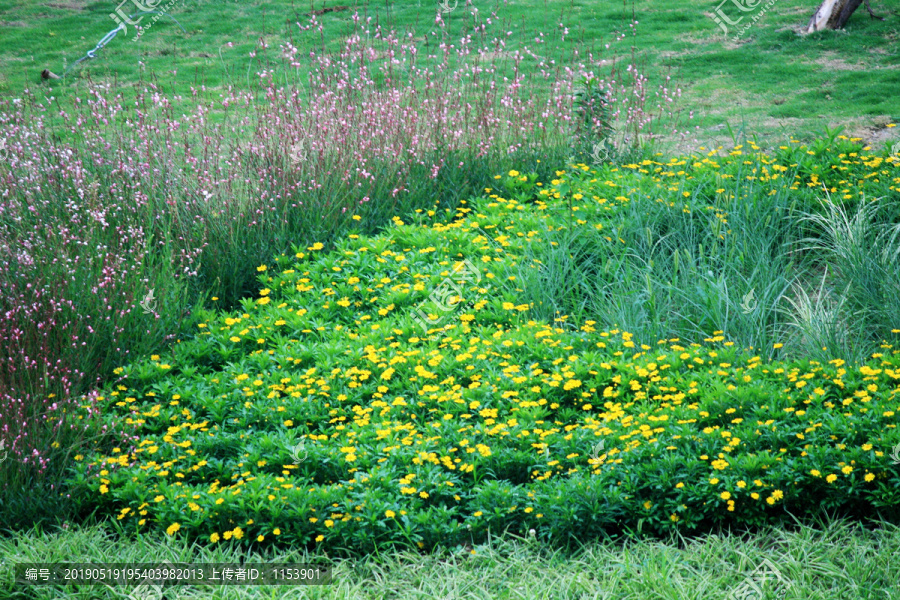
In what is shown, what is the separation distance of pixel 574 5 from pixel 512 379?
39.0 ft

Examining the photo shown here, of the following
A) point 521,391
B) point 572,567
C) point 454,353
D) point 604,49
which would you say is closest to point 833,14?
point 604,49

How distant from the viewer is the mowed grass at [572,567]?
9.63 feet

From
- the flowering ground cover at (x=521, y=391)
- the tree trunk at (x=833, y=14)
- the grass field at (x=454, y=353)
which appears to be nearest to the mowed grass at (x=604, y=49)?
the tree trunk at (x=833, y=14)

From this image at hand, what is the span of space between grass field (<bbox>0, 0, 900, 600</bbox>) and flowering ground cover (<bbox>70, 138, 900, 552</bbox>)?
0.07 ft

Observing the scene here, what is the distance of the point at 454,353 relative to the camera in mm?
4672

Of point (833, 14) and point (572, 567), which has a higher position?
point (833, 14)

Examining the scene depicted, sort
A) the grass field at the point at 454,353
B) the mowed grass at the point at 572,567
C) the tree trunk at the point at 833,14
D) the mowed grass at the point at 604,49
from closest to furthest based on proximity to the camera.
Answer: the mowed grass at the point at 572,567, the grass field at the point at 454,353, the mowed grass at the point at 604,49, the tree trunk at the point at 833,14

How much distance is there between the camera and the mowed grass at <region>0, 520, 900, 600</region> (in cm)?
294

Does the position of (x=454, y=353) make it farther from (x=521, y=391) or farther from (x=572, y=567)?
(x=572, y=567)

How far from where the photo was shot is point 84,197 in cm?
577

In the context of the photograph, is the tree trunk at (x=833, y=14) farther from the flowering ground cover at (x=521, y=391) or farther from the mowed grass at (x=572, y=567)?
the mowed grass at (x=572, y=567)

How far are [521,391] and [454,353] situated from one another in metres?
0.60

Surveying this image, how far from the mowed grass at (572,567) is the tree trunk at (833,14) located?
10.9 m

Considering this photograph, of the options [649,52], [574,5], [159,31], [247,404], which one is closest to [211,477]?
[247,404]
